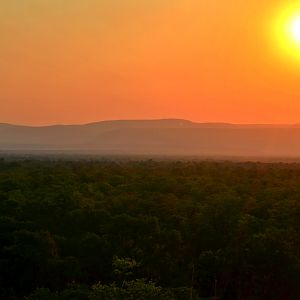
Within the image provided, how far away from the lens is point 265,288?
2206cm

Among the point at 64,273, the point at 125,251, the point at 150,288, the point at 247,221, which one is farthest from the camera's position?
the point at 247,221

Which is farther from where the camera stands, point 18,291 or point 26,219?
point 26,219

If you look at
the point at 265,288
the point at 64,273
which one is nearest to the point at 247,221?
the point at 265,288

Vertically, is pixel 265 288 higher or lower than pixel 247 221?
lower

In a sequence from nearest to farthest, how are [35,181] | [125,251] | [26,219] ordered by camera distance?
[125,251] → [26,219] → [35,181]

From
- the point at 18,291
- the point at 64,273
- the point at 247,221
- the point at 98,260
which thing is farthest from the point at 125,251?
the point at 247,221

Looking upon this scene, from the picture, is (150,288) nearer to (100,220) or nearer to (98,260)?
(98,260)

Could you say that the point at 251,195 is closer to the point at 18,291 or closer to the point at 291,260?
the point at 291,260

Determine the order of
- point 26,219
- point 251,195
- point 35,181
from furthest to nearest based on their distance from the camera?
1. point 35,181
2. point 251,195
3. point 26,219

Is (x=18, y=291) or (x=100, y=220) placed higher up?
(x=100, y=220)

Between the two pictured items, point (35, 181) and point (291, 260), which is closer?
point (291, 260)

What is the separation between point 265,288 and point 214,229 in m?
5.08

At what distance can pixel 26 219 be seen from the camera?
92.1ft

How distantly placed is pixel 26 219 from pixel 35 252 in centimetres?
641
